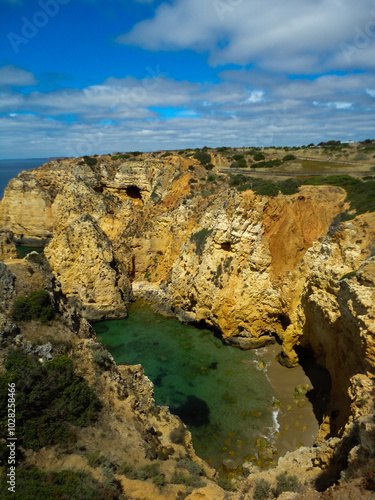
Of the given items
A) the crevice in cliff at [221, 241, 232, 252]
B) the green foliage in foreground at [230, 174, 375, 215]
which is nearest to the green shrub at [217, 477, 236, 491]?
the green foliage in foreground at [230, 174, 375, 215]

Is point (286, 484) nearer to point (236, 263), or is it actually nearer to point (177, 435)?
point (177, 435)

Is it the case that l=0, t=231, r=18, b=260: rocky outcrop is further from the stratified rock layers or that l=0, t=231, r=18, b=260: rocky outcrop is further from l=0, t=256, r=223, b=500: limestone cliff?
l=0, t=256, r=223, b=500: limestone cliff

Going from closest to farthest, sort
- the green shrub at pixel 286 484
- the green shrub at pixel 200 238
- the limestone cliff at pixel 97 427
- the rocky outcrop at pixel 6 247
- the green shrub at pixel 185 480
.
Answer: the green shrub at pixel 286 484, the limestone cliff at pixel 97 427, the green shrub at pixel 185 480, the rocky outcrop at pixel 6 247, the green shrub at pixel 200 238

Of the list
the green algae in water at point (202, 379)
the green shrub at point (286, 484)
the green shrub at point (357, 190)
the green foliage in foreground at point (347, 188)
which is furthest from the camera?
the green foliage in foreground at point (347, 188)

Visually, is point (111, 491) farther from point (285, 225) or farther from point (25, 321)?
point (285, 225)

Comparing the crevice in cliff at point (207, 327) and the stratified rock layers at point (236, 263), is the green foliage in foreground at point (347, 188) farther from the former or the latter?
the crevice in cliff at point (207, 327)

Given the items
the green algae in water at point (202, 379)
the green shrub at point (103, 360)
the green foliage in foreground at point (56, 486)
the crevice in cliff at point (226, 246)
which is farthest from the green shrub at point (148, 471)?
the crevice in cliff at point (226, 246)

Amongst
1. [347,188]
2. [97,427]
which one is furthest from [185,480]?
[347,188]
